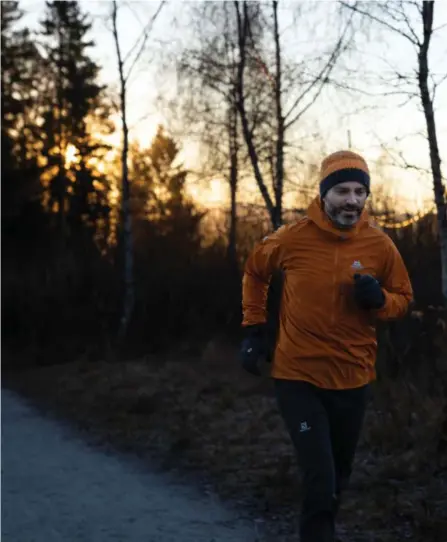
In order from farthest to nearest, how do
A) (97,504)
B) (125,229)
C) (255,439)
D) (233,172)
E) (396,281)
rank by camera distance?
(125,229)
(233,172)
(255,439)
(97,504)
(396,281)

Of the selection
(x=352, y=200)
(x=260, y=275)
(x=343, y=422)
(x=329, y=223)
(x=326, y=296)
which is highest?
(x=352, y=200)

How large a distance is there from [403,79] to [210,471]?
186 inches

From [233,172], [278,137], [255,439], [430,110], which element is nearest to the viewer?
[255,439]

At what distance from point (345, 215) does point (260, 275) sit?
0.55 metres

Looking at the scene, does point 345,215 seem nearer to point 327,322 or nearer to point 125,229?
point 327,322

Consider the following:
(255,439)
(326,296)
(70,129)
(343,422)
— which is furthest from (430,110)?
(70,129)

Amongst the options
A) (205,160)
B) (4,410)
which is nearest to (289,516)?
(4,410)

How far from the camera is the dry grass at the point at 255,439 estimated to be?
19.6ft

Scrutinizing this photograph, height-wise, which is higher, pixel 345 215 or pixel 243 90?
pixel 243 90

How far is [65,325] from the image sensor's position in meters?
22.3

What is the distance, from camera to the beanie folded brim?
4238 millimetres

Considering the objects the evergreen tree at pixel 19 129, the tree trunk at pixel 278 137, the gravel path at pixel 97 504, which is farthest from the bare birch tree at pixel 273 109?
the evergreen tree at pixel 19 129

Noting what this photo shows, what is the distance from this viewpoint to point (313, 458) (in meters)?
4.06

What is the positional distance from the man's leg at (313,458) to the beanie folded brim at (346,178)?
990 mm
